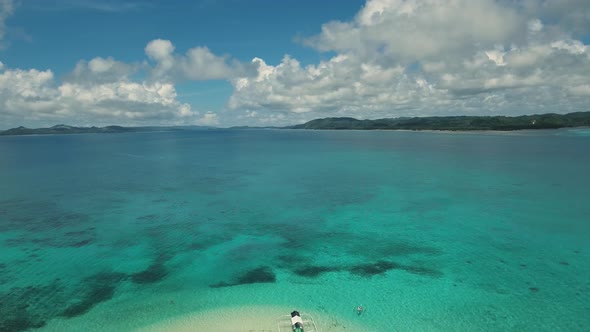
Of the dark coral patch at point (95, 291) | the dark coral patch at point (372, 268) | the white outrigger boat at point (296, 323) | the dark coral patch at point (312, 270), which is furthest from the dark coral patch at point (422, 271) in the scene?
the dark coral patch at point (95, 291)

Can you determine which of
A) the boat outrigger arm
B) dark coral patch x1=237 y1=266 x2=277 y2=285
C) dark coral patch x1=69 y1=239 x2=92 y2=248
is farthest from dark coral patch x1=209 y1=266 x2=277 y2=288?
dark coral patch x1=69 y1=239 x2=92 y2=248

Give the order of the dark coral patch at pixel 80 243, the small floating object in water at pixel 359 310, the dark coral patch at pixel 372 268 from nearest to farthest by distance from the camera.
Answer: the small floating object in water at pixel 359 310, the dark coral patch at pixel 372 268, the dark coral patch at pixel 80 243

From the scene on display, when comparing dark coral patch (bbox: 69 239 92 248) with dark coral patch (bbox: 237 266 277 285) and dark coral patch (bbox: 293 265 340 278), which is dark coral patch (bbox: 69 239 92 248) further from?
dark coral patch (bbox: 293 265 340 278)

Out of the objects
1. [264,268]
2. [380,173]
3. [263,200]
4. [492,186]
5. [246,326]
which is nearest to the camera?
[246,326]

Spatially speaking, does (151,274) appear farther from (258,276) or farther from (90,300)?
(258,276)

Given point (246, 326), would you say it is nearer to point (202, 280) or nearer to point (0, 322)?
point (202, 280)

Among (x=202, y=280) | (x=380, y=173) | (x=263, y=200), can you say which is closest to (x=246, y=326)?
(x=202, y=280)

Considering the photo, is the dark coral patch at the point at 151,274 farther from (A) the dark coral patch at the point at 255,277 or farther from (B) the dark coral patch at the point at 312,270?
(B) the dark coral patch at the point at 312,270
